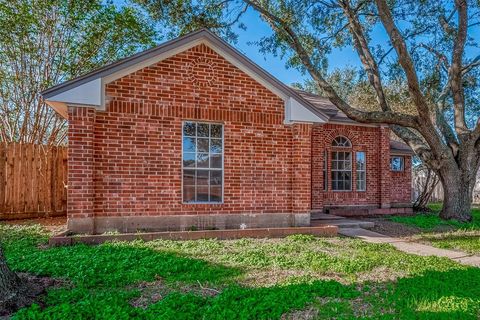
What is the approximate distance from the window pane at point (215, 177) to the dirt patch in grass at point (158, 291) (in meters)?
4.07

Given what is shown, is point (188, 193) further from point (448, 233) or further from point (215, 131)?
point (448, 233)

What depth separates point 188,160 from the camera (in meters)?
8.16

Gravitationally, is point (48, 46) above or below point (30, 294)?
above

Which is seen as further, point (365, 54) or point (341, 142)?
point (341, 142)

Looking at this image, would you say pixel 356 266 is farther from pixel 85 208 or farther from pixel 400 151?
pixel 400 151

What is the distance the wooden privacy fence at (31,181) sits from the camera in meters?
9.94

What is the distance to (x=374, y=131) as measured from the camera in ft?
45.3

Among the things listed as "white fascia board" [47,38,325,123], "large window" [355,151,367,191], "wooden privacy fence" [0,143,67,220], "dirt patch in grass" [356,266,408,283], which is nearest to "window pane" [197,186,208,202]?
"white fascia board" [47,38,325,123]

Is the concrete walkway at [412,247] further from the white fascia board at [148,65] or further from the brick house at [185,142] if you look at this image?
the white fascia board at [148,65]

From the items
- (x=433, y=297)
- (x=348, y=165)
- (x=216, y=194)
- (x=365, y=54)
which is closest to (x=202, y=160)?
(x=216, y=194)

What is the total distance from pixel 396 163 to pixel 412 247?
8.78 meters

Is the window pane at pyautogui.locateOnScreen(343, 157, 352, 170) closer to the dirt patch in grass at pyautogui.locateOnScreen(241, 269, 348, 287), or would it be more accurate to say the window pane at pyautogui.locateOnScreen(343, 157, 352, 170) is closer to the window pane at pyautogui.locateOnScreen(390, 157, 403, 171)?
the window pane at pyautogui.locateOnScreen(390, 157, 403, 171)

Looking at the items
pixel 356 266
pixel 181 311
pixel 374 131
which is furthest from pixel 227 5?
pixel 181 311

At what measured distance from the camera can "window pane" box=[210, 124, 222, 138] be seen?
27.6 feet
